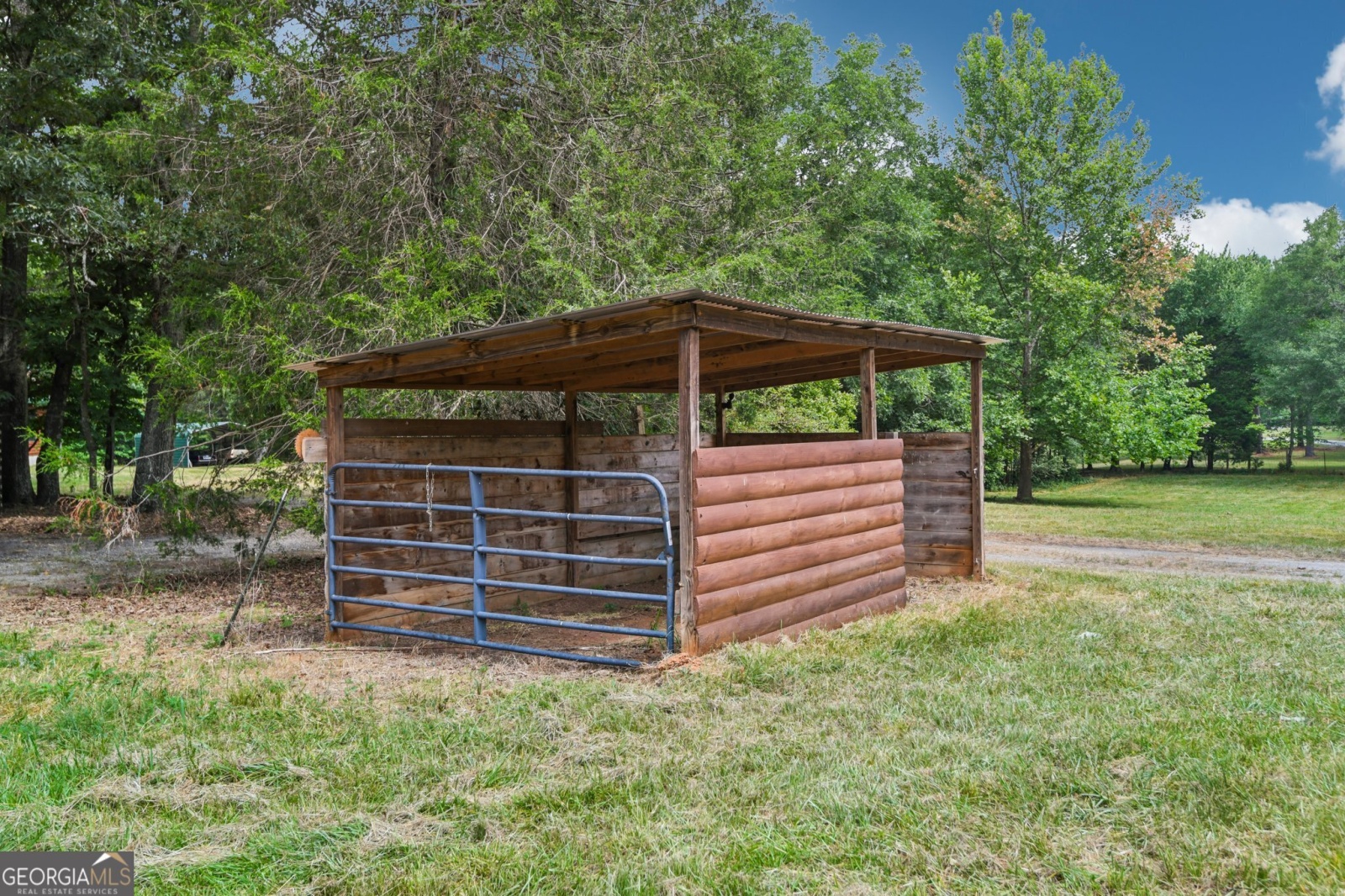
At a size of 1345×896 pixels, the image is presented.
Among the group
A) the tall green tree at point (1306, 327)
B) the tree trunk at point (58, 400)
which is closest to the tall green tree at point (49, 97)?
the tree trunk at point (58, 400)

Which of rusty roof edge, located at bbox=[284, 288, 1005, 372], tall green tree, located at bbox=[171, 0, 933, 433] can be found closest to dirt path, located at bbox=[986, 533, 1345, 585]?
rusty roof edge, located at bbox=[284, 288, 1005, 372]

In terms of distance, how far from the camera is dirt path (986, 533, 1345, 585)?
9734 millimetres

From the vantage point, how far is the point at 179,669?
5902mm

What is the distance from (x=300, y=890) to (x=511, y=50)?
9.26m

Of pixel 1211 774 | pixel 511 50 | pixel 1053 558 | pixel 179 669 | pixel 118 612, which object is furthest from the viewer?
pixel 1053 558

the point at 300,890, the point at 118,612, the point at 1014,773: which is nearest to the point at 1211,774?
the point at 1014,773

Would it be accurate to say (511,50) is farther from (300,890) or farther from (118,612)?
(300,890)

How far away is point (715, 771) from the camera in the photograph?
371cm

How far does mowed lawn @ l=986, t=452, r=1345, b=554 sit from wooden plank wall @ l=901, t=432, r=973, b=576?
5295mm

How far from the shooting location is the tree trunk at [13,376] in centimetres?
1630

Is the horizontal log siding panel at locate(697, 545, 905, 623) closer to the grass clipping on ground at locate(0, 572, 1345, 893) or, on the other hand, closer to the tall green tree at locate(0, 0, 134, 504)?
the grass clipping on ground at locate(0, 572, 1345, 893)

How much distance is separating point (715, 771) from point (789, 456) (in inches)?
Result: 121

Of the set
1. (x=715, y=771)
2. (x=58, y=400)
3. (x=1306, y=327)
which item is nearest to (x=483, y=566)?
(x=715, y=771)

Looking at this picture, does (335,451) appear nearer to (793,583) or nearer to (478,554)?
(478,554)
